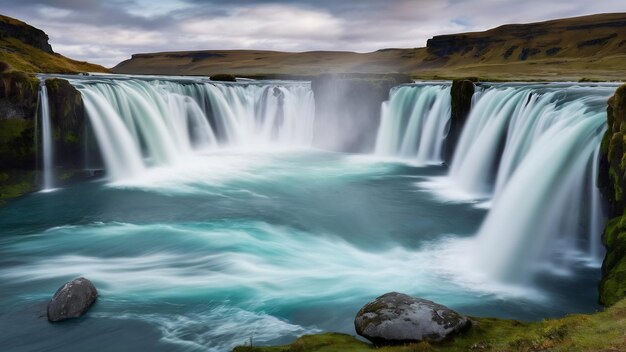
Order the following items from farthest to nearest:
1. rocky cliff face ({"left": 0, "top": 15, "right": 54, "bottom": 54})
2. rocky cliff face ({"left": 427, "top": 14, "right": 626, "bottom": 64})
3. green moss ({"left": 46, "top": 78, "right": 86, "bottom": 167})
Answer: rocky cliff face ({"left": 427, "top": 14, "right": 626, "bottom": 64})
rocky cliff face ({"left": 0, "top": 15, "right": 54, "bottom": 54})
green moss ({"left": 46, "top": 78, "right": 86, "bottom": 167})

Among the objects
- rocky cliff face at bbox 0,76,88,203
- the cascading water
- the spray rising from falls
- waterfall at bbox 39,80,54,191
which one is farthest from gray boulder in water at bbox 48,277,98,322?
waterfall at bbox 39,80,54,191

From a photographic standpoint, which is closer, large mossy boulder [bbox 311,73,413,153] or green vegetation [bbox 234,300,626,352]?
green vegetation [bbox 234,300,626,352]

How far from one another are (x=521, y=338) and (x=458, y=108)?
22654mm

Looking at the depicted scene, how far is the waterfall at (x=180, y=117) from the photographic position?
26.9 m

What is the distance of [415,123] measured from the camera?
32906 millimetres

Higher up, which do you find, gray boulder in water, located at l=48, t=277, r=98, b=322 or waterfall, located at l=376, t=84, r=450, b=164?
waterfall, located at l=376, t=84, r=450, b=164

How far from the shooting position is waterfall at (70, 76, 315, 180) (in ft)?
88.2

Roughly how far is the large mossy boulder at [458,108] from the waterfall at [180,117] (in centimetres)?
1419

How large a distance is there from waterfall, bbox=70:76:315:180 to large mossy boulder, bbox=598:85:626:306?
71.0 ft

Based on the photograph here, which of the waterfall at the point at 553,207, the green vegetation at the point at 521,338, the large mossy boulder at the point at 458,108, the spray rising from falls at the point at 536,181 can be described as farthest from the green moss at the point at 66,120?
the green vegetation at the point at 521,338

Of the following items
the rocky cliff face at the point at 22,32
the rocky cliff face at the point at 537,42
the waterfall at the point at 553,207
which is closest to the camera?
the waterfall at the point at 553,207

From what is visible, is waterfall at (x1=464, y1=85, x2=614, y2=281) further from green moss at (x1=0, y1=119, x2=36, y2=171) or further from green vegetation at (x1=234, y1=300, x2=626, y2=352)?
green moss at (x1=0, y1=119, x2=36, y2=171)

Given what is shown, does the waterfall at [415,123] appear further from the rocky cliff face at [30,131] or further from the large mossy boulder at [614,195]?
the rocky cliff face at [30,131]

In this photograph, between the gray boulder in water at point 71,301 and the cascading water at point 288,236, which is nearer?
the gray boulder in water at point 71,301
